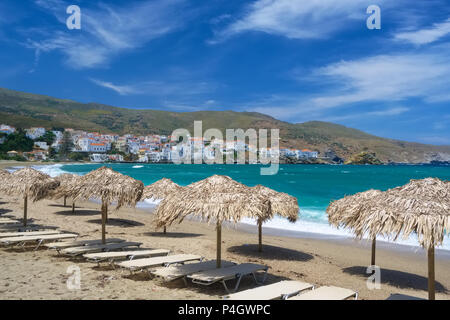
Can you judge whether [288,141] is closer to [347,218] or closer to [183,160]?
[183,160]

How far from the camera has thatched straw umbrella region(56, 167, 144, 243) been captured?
7977 millimetres

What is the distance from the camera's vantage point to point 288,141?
144125 millimetres

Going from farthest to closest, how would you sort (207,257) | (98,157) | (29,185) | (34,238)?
(98,157) → (29,185) → (207,257) → (34,238)

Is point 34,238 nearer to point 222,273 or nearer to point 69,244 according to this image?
point 69,244

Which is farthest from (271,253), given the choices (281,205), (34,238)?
(34,238)

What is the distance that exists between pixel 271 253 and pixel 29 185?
24.8 feet

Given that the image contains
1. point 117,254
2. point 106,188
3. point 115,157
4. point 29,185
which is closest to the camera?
point 117,254

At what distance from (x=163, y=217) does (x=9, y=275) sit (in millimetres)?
3228

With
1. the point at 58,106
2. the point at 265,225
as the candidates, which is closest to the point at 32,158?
the point at 265,225

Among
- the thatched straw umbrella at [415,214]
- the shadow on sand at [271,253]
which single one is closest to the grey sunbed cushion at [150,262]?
the shadow on sand at [271,253]

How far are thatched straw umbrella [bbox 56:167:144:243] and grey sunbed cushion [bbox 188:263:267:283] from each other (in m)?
2.89

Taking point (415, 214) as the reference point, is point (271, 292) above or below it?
below

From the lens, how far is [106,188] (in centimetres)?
798
